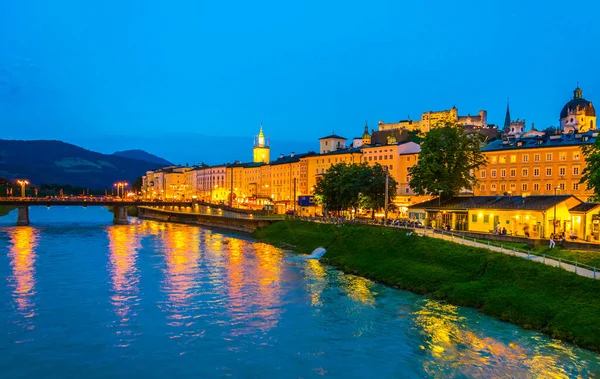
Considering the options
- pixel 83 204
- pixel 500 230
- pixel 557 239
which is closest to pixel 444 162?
pixel 500 230

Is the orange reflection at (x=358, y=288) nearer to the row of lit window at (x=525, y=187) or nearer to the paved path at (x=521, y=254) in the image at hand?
the paved path at (x=521, y=254)

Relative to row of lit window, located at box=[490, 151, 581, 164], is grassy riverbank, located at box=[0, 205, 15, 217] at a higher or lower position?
lower

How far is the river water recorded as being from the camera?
71.5ft

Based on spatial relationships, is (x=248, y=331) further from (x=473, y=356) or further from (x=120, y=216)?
(x=120, y=216)

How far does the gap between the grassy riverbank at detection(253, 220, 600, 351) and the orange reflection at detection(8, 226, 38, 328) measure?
25142 millimetres

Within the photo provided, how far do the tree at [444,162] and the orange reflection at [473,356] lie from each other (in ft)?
117

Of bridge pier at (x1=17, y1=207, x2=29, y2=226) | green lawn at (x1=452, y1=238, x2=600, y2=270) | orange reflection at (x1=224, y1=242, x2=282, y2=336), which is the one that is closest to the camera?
orange reflection at (x1=224, y1=242, x2=282, y2=336)

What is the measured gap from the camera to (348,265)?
4738 centimetres

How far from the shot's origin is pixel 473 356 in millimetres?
23000

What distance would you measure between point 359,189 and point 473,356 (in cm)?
5181

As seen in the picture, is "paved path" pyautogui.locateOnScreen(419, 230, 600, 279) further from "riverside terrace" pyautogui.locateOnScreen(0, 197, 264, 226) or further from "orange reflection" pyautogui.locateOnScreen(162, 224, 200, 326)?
"riverside terrace" pyautogui.locateOnScreen(0, 197, 264, 226)

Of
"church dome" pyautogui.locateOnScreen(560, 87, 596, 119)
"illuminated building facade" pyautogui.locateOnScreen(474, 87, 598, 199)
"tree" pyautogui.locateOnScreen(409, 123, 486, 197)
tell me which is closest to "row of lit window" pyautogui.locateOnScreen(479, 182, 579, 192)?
"illuminated building facade" pyautogui.locateOnScreen(474, 87, 598, 199)

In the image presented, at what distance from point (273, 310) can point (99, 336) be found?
1005 cm

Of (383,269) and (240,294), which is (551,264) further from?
(240,294)
